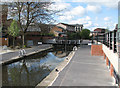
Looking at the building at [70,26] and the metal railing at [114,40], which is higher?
the building at [70,26]

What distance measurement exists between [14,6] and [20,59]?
30.3 feet

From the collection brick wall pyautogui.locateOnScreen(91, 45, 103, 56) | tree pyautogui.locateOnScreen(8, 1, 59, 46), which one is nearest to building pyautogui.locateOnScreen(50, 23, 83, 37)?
tree pyautogui.locateOnScreen(8, 1, 59, 46)

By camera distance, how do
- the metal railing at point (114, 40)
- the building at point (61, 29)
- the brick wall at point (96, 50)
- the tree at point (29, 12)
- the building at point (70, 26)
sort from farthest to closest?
Result: the building at point (70, 26) → the building at point (61, 29) → the tree at point (29, 12) → the brick wall at point (96, 50) → the metal railing at point (114, 40)

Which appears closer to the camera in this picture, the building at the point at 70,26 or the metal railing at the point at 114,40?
the metal railing at the point at 114,40

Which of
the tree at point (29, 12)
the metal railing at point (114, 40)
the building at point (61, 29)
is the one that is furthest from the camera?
the building at point (61, 29)

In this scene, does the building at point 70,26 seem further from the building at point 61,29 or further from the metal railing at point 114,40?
the metal railing at point 114,40

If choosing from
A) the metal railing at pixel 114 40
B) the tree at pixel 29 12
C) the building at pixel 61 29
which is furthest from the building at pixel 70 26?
the metal railing at pixel 114 40

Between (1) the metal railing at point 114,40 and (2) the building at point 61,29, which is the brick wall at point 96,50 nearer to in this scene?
(1) the metal railing at point 114,40

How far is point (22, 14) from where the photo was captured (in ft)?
61.7

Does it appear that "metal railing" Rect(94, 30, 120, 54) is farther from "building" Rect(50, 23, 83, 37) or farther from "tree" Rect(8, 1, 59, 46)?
"building" Rect(50, 23, 83, 37)

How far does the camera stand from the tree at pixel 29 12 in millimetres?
18094

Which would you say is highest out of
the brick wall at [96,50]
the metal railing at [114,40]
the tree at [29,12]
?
the tree at [29,12]

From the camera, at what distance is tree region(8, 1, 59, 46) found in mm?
18094

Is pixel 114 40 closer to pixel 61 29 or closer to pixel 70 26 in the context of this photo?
pixel 61 29
